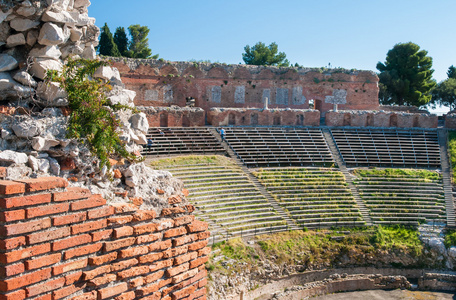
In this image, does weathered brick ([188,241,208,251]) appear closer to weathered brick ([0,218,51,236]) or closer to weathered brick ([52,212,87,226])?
weathered brick ([52,212,87,226])

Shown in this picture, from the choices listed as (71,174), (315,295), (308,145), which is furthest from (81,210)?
(308,145)

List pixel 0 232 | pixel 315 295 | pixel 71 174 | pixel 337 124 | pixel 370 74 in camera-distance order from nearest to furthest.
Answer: pixel 0 232
pixel 71 174
pixel 315 295
pixel 337 124
pixel 370 74

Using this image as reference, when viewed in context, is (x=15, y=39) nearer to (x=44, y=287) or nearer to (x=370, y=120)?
(x=44, y=287)

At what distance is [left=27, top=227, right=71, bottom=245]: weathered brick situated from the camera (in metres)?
3.06

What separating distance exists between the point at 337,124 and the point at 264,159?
788 cm

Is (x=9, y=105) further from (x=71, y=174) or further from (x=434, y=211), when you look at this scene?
(x=434, y=211)

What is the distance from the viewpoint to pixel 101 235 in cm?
346

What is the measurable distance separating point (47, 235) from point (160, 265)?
1047mm

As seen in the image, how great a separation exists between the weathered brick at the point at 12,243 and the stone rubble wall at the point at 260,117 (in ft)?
79.1

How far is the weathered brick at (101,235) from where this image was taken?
11.2ft

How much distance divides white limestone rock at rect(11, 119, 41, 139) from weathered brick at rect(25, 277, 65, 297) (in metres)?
1.13

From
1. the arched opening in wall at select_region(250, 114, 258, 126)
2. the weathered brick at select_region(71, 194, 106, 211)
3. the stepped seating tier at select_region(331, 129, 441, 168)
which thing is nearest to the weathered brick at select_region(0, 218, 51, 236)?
the weathered brick at select_region(71, 194, 106, 211)

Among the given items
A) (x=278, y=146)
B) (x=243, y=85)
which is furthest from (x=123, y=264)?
(x=243, y=85)

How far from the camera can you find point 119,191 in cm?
396
